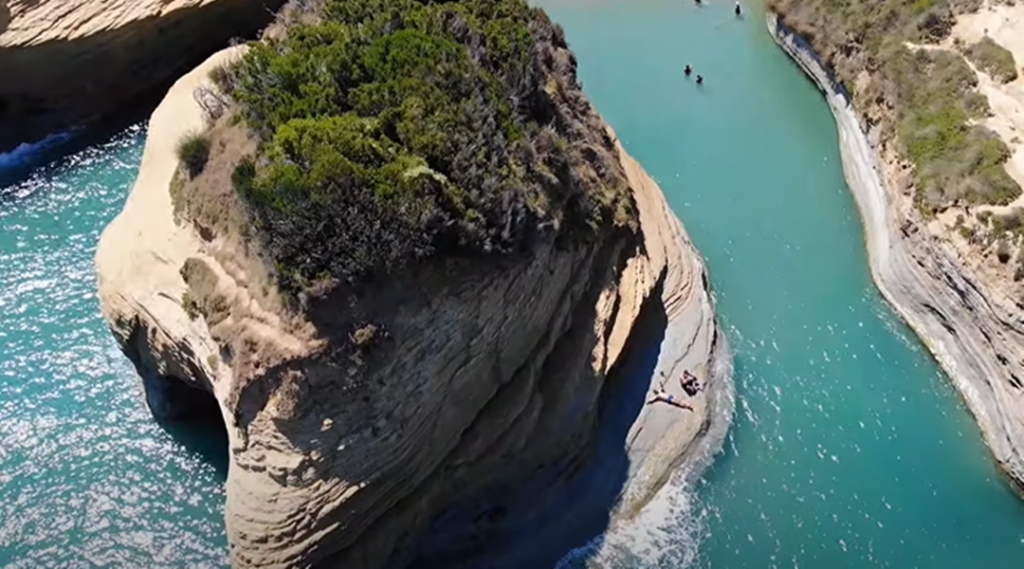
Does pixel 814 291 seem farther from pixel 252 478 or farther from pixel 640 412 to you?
pixel 252 478

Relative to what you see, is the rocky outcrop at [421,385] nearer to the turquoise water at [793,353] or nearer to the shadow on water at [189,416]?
the shadow on water at [189,416]

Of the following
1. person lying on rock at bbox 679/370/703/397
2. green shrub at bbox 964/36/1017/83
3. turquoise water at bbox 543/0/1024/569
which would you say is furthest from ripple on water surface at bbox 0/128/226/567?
green shrub at bbox 964/36/1017/83

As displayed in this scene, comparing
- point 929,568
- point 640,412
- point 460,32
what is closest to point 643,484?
point 640,412

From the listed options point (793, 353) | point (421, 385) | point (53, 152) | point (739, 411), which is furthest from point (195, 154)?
point (793, 353)

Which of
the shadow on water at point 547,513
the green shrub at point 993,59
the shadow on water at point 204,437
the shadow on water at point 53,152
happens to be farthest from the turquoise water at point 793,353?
the shadow on water at point 53,152

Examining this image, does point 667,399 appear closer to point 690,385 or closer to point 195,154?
point 690,385

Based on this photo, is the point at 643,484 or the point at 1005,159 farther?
the point at 1005,159
